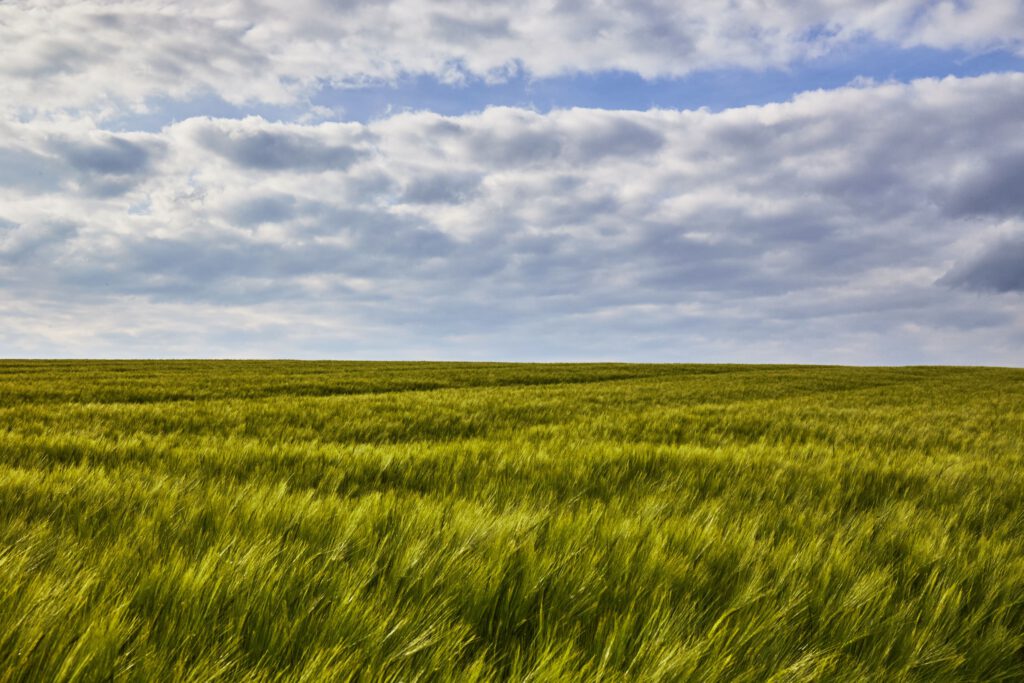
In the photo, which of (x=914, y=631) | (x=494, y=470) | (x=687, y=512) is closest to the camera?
(x=914, y=631)

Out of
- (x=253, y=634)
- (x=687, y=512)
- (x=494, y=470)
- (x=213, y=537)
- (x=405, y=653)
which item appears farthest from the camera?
(x=494, y=470)

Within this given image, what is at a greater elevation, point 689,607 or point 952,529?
point 689,607

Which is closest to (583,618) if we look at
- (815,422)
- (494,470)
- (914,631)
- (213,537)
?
(914,631)

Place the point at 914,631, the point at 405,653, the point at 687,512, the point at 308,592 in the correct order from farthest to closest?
1. the point at 687,512
2. the point at 914,631
3. the point at 308,592
4. the point at 405,653

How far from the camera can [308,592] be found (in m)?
1.54

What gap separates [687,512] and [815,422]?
7628 millimetres

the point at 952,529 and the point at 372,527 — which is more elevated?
the point at 372,527

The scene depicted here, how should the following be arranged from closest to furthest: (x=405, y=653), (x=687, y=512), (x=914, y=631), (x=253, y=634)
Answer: (x=405, y=653)
(x=253, y=634)
(x=914, y=631)
(x=687, y=512)

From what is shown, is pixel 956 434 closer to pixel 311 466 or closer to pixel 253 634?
pixel 311 466

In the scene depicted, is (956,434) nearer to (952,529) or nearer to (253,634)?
(952,529)

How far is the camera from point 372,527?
6.94ft

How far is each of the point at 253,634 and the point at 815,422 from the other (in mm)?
9830

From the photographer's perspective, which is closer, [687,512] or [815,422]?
[687,512]

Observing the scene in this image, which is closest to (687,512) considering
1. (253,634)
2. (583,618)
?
(583,618)
